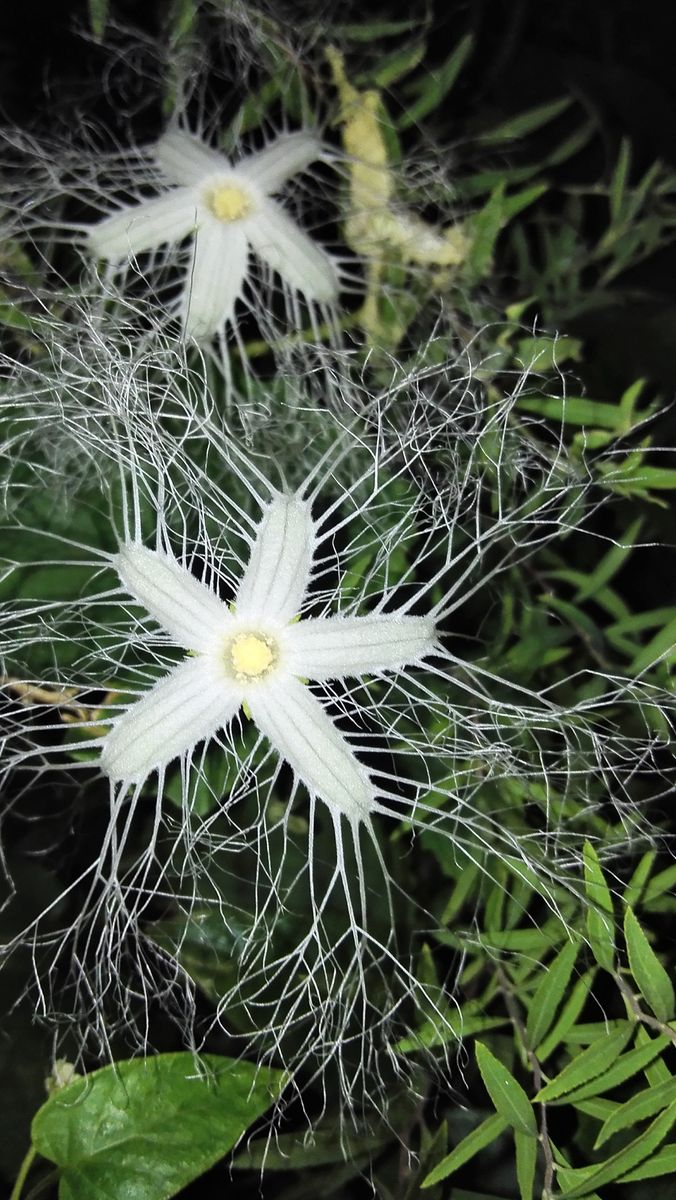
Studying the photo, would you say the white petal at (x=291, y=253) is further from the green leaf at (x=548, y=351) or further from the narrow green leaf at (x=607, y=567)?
the narrow green leaf at (x=607, y=567)

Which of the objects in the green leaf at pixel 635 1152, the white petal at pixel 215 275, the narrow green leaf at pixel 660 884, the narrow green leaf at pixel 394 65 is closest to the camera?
the green leaf at pixel 635 1152

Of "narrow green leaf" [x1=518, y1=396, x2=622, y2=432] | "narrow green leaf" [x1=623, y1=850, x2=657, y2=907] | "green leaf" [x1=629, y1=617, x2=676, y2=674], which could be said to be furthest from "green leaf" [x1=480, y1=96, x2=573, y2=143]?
"narrow green leaf" [x1=623, y1=850, x2=657, y2=907]

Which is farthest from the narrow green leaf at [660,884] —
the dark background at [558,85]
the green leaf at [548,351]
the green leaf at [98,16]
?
the green leaf at [98,16]

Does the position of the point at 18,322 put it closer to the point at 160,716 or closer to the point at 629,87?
the point at 160,716

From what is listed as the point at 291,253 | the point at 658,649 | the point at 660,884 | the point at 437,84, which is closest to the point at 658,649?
the point at 658,649

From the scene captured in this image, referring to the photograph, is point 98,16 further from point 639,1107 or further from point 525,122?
point 639,1107

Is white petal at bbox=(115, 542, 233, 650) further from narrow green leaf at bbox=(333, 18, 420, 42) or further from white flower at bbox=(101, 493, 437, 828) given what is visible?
narrow green leaf at bbox=(333, 18, 420, 42)

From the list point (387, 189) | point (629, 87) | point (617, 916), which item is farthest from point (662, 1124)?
point (629, 87)
